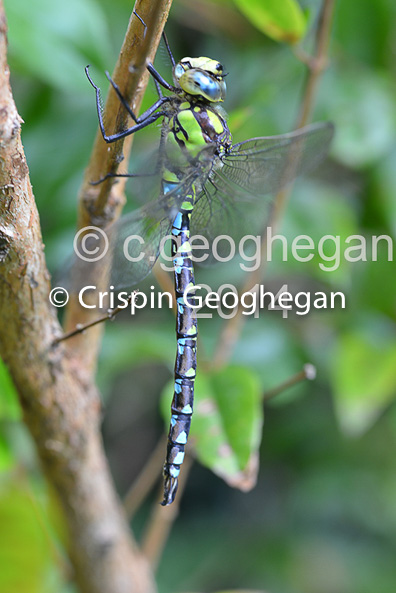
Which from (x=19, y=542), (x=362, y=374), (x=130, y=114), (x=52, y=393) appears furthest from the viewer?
(x=362, y=374)

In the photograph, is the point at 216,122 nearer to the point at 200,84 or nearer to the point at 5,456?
the point at 200,84

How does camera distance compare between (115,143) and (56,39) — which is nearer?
(115,143)

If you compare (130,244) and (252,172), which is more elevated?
(252,172)

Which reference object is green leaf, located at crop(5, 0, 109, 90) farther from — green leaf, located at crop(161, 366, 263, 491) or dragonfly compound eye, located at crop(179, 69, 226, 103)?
green leaf, located at crop(161, 366, 263, 491)

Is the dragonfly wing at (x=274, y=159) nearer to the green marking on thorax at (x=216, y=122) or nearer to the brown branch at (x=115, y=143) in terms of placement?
the green marking on thorax at (x=216, y=122)

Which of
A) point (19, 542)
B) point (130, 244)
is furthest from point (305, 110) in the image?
point (19, 542)

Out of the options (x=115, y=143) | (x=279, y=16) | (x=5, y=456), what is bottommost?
(x=5, y=456)

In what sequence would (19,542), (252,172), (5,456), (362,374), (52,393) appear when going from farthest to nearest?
1. (362,374)
2. (19,542)
3. (252,172)
4. (5,456)
5. (52,393)

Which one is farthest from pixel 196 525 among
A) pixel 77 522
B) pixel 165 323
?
pixel 77 522

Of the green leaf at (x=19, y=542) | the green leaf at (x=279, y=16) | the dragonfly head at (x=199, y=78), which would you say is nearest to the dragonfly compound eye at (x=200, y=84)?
the dragonfly head at (x=199, y=78)
